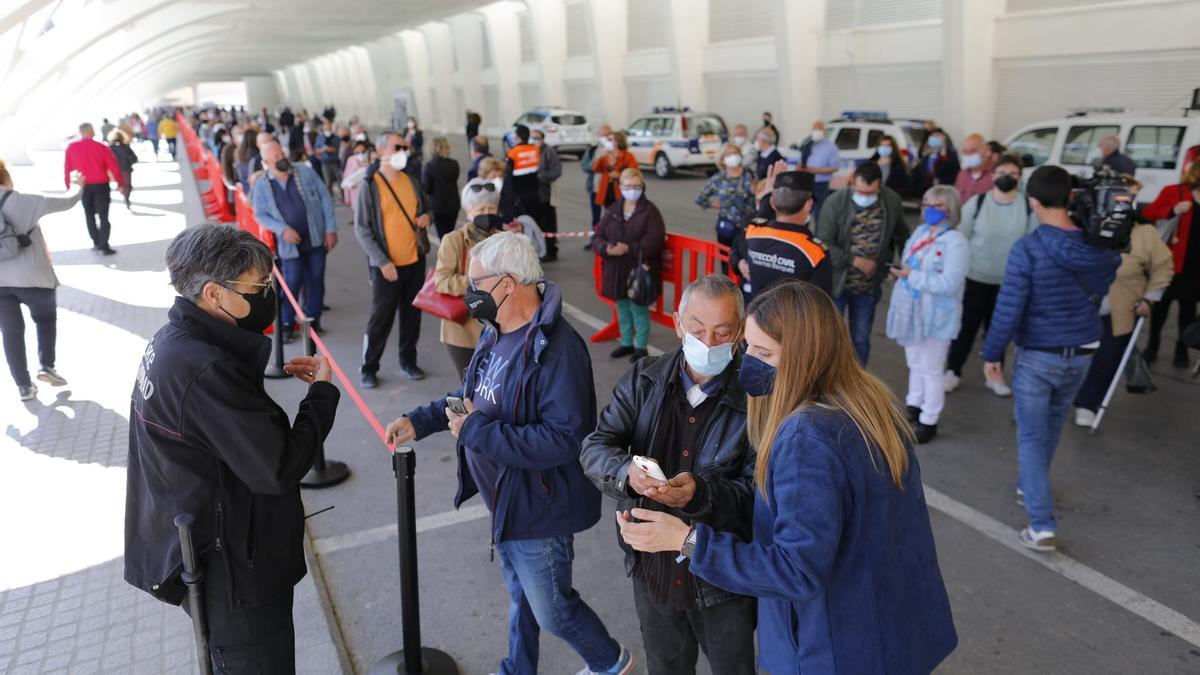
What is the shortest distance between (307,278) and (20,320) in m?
2.52

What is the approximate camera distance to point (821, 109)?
23.4 metres

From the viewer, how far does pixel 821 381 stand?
6.77 ft

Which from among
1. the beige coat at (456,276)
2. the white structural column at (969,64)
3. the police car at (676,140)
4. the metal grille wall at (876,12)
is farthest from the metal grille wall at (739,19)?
the beige coat at (456,276)

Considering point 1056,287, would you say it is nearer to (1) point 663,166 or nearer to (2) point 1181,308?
(2) point 1181,308

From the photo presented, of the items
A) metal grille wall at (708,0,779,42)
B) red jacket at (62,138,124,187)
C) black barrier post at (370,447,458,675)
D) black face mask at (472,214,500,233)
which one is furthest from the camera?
metal grille wall at (708,0,779,42)

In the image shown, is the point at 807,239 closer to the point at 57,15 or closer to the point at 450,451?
the point at 450,451

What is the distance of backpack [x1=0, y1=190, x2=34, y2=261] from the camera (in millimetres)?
A: 6227

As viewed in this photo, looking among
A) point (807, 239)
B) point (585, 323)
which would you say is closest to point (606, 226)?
point (585, 323)

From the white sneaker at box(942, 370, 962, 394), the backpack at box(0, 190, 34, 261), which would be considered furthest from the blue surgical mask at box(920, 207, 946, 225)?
the backpack at box(0, 190, 34, 261)

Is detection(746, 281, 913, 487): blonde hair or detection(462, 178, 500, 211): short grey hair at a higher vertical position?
detection(462, 178, 500, 211): short grey hair

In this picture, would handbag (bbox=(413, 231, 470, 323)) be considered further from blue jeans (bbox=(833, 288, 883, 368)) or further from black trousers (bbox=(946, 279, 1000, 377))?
black trousers (bbox=(946, 279, 1000, 377))

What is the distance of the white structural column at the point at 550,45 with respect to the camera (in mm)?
34344

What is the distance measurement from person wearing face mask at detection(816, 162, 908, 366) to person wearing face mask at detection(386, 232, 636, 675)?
375 cm

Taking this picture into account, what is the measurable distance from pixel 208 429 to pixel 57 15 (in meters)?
24.6
